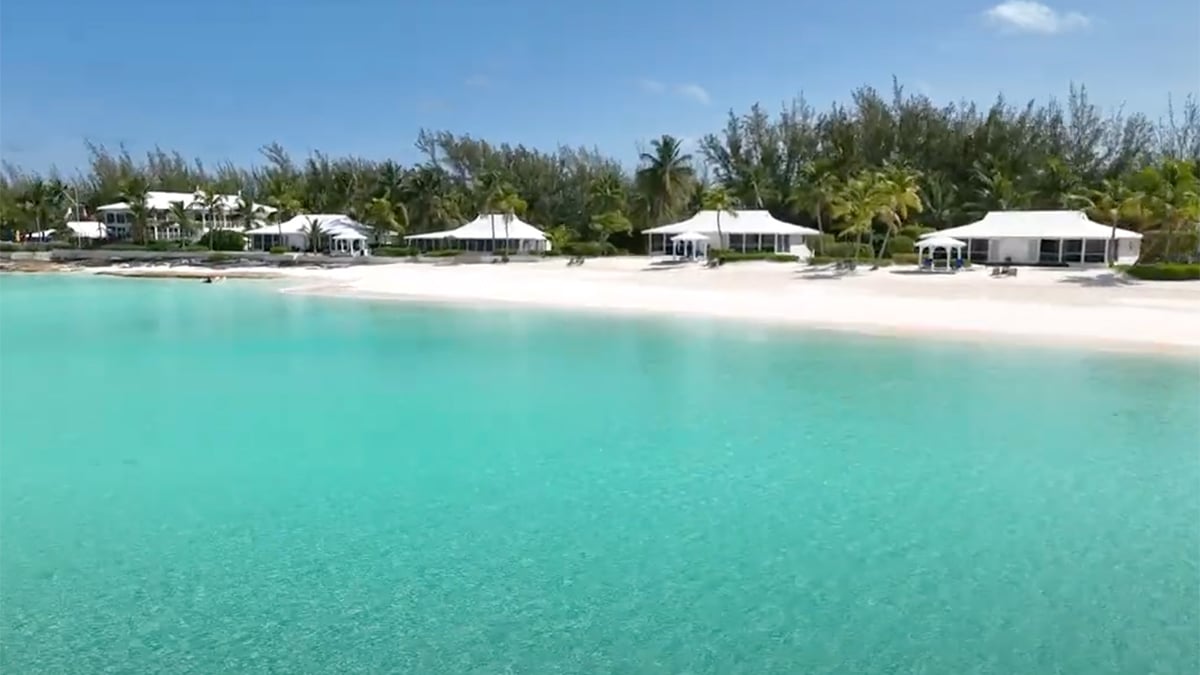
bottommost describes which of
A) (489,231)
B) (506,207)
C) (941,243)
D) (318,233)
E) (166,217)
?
(941,243)

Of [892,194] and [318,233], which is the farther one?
[318,233]

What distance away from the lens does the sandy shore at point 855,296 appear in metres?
24.6

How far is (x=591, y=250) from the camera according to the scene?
54.8 m

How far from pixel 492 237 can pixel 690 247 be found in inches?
516

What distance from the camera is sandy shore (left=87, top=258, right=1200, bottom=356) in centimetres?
2462

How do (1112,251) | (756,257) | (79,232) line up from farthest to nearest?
(79,232)
(756,257)
(1112,251)

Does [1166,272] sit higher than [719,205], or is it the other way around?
[719,205]

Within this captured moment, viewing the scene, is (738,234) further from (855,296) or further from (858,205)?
(855,296)

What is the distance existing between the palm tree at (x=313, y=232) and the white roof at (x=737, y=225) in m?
22.7

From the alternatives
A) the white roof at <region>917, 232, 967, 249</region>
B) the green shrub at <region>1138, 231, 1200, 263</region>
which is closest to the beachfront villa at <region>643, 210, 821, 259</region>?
the white roof at <region>917, 232, 967, 249</region>

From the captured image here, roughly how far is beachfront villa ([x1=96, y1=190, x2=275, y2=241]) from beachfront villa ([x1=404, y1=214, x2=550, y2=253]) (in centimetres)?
→ 1605

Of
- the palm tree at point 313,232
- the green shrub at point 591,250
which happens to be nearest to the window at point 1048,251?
the green shrub at point 591,250

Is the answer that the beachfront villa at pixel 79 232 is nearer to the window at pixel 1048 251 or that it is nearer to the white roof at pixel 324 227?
the white roof at pixel 324 227

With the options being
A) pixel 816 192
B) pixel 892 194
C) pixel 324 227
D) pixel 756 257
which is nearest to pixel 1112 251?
pixel 892 194
